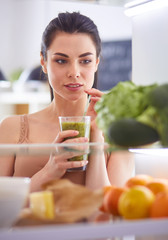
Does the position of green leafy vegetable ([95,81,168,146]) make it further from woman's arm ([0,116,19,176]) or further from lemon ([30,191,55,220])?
woman's arm ([0,116,19,176])

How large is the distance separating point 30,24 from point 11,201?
6.51m

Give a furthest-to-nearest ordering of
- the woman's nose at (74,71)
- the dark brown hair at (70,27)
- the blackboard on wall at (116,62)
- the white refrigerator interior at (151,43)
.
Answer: the blackboard on wall at (116,62)
the dark brown hair at (70,27)
the woman's nose at (74,71)
the white refrigerator interior at (151,43)

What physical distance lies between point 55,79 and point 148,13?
21.3 inches

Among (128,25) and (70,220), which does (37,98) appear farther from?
(70,220)

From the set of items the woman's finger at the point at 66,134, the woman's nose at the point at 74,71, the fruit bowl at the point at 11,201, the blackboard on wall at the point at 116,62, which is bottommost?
the blackboard on wall at the point at 116,62

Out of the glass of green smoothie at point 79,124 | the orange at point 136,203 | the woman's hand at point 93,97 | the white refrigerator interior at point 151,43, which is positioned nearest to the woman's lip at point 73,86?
the woman's hand at point 93,97

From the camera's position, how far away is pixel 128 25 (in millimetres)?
7137

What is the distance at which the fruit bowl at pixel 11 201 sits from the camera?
734 mm

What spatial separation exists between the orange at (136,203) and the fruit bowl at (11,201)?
196 mm

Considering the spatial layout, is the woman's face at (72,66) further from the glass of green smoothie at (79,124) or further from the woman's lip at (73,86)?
the glass of green smoothie at (79,124)

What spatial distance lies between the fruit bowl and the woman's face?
3.05 feet

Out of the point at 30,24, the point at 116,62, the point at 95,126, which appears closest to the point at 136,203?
the point at 95,126

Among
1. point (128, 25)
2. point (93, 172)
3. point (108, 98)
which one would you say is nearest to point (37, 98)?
point (128, 25)

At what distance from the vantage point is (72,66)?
166 centimetres
